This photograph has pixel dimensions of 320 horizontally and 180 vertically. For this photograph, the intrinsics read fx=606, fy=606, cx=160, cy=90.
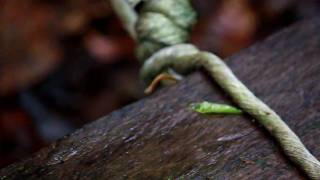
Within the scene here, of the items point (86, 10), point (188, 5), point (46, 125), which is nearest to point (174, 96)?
point (188, 5)

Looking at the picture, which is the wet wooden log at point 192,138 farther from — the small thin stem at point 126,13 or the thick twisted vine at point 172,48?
the small thin stem at point 126,13

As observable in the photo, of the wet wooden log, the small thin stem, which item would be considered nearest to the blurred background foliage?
the small thin stem

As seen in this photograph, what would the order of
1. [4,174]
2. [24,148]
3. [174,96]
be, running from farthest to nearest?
[24,148]
[174,96]
[4,174]

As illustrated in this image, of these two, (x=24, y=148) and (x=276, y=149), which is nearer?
(x=276, y=149)

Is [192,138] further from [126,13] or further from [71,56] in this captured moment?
[71,56]

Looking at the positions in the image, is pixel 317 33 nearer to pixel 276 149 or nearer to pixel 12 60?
pixel 276 149

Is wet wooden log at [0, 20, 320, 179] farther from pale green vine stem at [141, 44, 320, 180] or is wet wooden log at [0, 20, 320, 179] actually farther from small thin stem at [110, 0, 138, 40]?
small thin stem at [110, 0, 138, 40]
